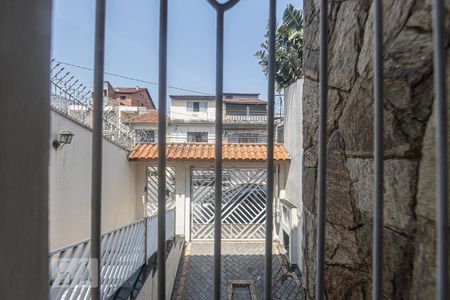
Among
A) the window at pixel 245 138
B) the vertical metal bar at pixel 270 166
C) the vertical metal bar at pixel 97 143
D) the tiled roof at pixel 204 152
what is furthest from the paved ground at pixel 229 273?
the vertical metal bar at pixel 97 143

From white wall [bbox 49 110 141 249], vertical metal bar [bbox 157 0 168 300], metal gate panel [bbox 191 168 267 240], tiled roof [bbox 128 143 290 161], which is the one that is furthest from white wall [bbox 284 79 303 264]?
vertical metal bar [bbox 157 0 168 300]

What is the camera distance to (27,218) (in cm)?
44

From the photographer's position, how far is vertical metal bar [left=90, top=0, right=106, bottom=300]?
56 centimetres

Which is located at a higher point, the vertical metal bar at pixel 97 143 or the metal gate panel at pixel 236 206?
the vertical metal bar at pixel 97 143

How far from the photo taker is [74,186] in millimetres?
3748

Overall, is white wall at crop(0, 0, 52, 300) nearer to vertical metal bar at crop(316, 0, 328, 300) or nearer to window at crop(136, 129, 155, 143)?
vertical metal bar at crop(316, 0, 328, 300)

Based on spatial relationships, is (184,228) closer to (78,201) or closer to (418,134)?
(78,201)

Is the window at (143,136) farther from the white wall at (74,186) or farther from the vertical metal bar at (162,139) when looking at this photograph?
the vertical metal bar at (162,139)

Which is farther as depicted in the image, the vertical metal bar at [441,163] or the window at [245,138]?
the window at [245,138]

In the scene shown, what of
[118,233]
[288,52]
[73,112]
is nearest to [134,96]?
[288,52]

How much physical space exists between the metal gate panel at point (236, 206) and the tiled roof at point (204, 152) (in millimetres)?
463

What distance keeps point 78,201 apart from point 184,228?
279 centimetres

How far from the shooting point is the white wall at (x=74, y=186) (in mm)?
3227

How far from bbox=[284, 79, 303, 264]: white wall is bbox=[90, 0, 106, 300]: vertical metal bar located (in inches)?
174
